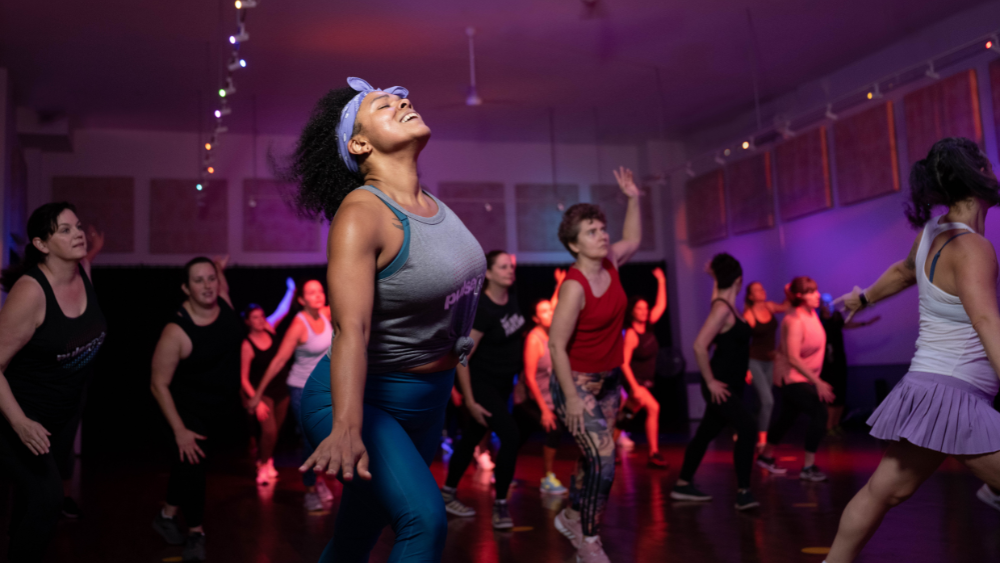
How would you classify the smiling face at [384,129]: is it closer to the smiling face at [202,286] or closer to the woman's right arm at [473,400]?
the smiling face at [202,286]

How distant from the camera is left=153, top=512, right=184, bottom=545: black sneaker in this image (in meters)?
3.88

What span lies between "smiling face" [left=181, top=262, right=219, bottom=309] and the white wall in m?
6.20

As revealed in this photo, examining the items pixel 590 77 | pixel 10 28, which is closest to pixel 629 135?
pixel 590 77

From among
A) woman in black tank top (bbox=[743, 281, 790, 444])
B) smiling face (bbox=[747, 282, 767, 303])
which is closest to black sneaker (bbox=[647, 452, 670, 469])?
woman in black tank top (bbox=[743, 281, 790, 444])

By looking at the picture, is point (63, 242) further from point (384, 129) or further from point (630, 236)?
point (630, 236)

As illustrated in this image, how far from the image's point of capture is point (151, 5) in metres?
6.61

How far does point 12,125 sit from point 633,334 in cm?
677

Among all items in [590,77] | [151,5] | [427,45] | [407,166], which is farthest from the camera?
[590,77]

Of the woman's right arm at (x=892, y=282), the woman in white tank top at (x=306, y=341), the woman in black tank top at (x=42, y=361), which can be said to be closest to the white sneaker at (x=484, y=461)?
the woman in white tank top at (x=306, y=341)

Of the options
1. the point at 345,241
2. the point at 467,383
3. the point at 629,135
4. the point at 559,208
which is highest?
the point at 629,135

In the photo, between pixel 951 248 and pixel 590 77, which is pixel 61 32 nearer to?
pixel 590 77

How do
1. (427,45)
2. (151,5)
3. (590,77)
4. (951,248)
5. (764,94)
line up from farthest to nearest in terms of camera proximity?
(764,94), (590,77), (427,45), (151,5), (951,248)

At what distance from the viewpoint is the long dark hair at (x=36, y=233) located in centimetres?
292

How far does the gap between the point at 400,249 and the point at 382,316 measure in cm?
14
